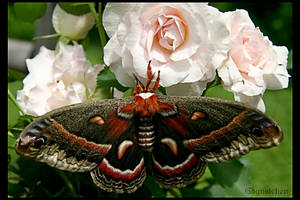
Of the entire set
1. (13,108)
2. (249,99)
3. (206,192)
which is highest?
(249,99)

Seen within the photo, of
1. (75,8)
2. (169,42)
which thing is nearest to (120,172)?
(169,42)

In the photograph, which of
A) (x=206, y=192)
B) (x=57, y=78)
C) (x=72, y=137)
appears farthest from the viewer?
(x=206, y=192)

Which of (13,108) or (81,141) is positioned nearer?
(81,141)

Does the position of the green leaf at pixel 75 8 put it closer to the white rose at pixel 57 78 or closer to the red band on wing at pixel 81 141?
the white rose at pixel 57 78

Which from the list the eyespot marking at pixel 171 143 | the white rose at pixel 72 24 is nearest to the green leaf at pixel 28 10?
the white rose at pixel 72 24

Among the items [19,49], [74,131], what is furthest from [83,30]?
[19,49]

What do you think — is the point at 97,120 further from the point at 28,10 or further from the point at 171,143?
the point at 28,10
